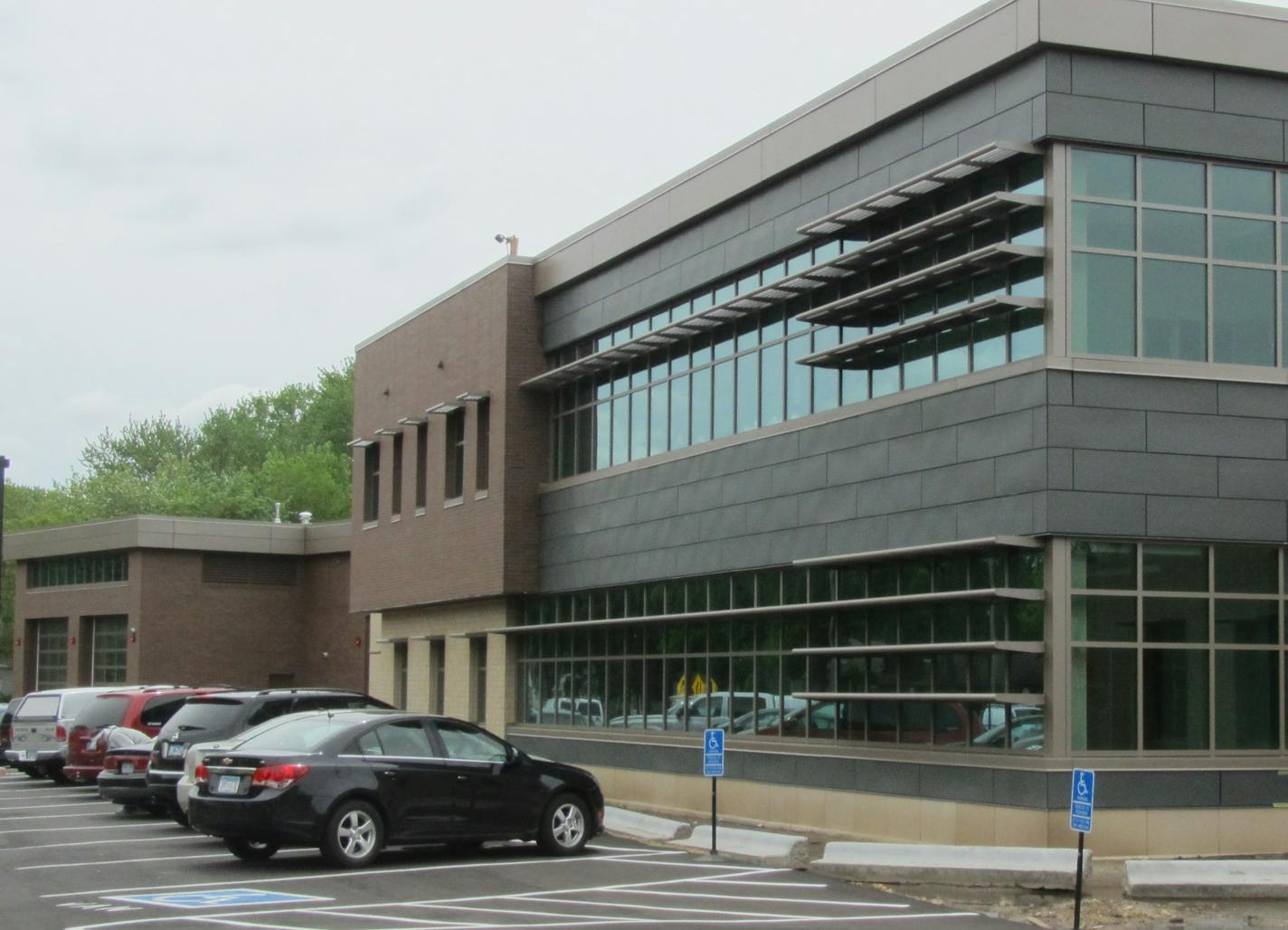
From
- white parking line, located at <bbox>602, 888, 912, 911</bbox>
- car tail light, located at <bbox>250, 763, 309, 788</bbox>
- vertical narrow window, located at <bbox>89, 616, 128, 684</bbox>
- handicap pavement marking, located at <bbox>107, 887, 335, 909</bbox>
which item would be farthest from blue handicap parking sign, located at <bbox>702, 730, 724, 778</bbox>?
vertical narrow window, located at <bbox>89, 616, 128, 684</bbox>

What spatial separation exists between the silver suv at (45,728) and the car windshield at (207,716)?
285 inches

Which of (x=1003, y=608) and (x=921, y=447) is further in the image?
(x=921, y=447)

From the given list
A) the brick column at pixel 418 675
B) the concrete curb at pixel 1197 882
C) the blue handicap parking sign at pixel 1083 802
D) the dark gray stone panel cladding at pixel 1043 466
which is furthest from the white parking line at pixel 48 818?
the blue handicap parking sign at pixel 1083 802

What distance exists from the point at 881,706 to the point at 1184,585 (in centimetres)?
394

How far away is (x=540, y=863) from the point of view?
58.2 ft

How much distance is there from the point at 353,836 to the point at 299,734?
110 centimetres

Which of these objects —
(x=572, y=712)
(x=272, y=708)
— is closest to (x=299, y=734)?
(x=272, y=708)

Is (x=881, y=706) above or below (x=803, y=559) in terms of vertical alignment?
below

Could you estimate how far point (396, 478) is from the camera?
119 ft

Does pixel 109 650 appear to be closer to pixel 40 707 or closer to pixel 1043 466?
pixel 40 707

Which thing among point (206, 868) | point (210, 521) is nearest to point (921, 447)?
point (206, 868)

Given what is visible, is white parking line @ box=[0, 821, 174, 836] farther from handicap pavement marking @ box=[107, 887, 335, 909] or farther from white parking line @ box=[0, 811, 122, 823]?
handicap pavement marking @ box=[107, 887, 335, 909]

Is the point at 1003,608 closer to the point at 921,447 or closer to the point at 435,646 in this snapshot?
the point at 921,447

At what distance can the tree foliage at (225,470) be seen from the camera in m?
78.1
